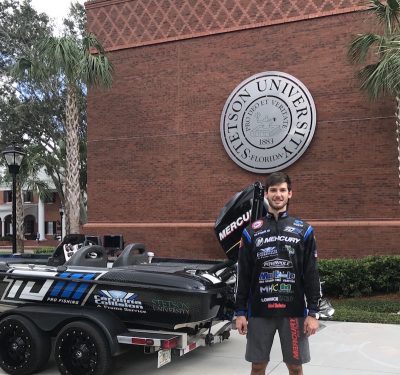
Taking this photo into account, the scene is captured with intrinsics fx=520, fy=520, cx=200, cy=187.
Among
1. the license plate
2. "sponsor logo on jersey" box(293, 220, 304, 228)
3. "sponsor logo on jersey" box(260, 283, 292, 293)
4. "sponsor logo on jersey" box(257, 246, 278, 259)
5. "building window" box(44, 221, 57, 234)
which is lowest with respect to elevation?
the license plate

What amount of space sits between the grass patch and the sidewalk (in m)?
1.01

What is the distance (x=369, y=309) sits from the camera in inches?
363

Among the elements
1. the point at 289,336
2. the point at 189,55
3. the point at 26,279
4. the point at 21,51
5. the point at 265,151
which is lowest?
the point at 289,336

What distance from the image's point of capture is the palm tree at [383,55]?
9.52 metres

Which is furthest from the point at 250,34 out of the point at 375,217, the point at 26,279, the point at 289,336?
the point at 289,336

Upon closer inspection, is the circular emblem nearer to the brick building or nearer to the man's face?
the brick building

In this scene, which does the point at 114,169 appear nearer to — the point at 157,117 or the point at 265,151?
the point at 157,117

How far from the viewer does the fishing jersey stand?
345cm

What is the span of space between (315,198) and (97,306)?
8466 mm

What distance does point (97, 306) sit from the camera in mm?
5070

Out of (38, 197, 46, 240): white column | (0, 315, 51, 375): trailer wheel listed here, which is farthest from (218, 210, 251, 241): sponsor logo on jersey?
(38, 197, 46, 240): white column

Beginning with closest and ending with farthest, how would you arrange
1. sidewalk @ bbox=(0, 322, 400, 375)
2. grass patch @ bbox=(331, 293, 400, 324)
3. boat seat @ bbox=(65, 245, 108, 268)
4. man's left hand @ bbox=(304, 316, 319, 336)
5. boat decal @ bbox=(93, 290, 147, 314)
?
man's left hand @ bbox=(304, 316, 319, 336) < boat decal @ bbox=(93, 290, 147, 314) < sidewalk @ bbox=(0, 322, 400, 375) < boat seat @ bbox=(65, 245, 108, 268) < grass patch @ bbox=(331, 293, 400, 324)

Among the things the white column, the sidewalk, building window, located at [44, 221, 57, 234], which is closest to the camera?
the sidewalk

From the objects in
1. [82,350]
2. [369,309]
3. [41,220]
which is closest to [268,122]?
→ [369,309]
